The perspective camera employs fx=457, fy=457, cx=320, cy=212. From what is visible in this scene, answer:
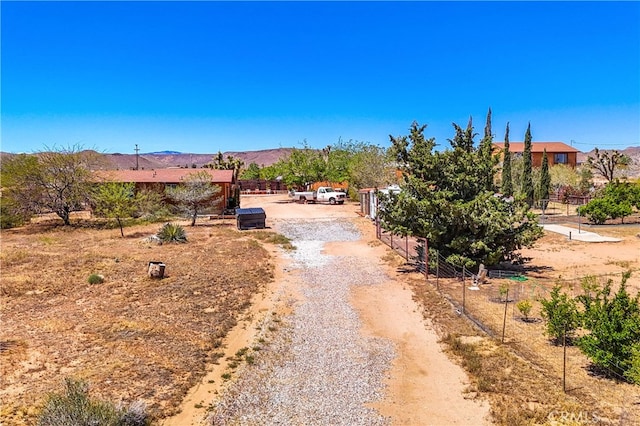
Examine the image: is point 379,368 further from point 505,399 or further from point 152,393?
point 152,393

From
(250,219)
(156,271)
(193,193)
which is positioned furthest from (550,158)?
(156,271)

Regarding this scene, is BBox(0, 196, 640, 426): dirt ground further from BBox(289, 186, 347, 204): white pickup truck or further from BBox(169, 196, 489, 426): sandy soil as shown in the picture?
BBox(289, 186, 347, 204): white pickup truck

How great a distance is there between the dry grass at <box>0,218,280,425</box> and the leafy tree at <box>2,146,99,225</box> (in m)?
9.69

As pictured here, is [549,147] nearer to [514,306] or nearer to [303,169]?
[303,169]

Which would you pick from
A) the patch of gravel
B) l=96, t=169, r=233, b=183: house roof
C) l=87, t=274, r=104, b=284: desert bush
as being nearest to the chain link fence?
the patch of gravel

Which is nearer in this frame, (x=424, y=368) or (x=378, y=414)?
(x=378, y=414)

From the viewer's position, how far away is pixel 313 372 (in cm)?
891

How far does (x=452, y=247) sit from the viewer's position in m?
16.3

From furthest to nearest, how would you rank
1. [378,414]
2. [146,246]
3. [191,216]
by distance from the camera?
[191,216]
[146,246]
[378,414]

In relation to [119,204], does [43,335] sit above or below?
below

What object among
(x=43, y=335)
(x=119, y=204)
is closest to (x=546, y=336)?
(x=43, y=335)

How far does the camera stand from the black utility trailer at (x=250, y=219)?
95.4 ft

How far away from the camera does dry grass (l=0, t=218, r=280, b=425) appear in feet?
27.2

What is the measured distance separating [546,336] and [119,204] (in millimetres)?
24326
